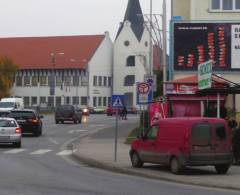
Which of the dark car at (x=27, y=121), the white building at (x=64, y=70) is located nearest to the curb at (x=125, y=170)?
the dark car at (x=27, y=121)

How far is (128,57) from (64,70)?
13.2m

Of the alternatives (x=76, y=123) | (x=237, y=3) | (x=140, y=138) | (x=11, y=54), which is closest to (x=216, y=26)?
(x=237, y=3)

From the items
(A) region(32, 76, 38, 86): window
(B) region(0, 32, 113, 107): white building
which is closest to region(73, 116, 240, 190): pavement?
(B) region(0, 32, 113, 107): white building

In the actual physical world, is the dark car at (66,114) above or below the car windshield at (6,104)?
below

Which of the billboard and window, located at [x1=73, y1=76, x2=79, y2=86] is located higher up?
Result: window, located at [x1=73, y1=76, x2=79, y2=86]

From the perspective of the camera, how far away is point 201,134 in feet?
66.4

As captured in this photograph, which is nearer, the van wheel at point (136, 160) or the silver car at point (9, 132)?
the van wheel at point (136, 160)

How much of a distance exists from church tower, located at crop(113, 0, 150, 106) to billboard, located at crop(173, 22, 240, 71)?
97817 millimetres

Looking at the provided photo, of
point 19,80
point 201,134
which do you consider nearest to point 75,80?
point 19,80

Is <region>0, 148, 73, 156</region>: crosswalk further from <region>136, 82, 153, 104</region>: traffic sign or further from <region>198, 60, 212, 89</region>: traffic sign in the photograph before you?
<region>198, 60, 212, 89</region>: traffic sign

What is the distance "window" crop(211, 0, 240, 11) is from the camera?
40875mm

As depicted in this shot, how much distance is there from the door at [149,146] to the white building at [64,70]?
10500cm

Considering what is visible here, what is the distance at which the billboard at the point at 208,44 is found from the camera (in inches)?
1419

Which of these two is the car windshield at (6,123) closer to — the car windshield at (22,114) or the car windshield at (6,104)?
the car windshield at (22,114)
